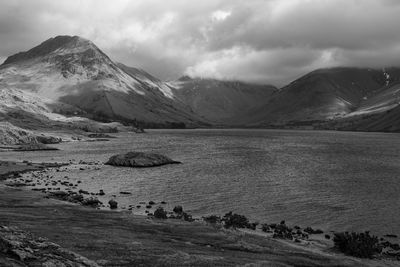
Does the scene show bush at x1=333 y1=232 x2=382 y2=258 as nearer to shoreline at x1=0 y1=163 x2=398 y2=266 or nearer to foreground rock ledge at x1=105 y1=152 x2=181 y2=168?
shoreline at x1=0 y1=163 x2=398 y2=266

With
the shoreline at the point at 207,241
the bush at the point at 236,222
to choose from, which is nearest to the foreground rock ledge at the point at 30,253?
the shoreline at the point at 207,241

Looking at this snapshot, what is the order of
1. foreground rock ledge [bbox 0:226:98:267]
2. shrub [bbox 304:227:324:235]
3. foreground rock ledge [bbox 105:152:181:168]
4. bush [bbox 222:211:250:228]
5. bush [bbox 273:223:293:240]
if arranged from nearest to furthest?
1. foreground rock ledge [bbox 0:226:98:267]
2. bush [bbox 273:223:293:240]
3. shrub [bbox 304:227:324:235]
4. bush [bbox 222:211:250:228]
5. foreground rock ledge [bbox 105:152:181:168]

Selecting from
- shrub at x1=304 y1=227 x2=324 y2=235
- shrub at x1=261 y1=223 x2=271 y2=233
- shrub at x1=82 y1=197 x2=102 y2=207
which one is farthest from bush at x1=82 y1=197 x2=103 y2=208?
shrub at x1=304 y1=227 x2=324 y2=235

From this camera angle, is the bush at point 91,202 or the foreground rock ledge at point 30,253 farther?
the bush at point 91,202

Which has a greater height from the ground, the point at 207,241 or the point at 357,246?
the point at 207,241

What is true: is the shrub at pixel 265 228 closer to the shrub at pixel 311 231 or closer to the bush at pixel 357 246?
the shrub at pixel 311 231

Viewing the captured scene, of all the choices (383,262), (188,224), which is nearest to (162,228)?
(188,224)

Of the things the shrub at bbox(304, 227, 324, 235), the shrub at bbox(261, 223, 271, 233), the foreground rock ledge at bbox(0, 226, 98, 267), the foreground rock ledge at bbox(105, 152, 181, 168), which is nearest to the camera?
the foreground rock ledge at bbox(0, 226, 98, 267)

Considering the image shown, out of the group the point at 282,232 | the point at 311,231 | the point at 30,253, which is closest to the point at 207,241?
the point at 282,232

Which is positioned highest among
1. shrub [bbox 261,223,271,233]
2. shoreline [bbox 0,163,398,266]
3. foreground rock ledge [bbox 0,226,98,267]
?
foreground rock ledge [bbox 0,226,98,267]

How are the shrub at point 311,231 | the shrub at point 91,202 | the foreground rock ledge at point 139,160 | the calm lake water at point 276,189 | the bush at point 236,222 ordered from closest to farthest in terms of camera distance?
1. the shrub at point 311,231
2. the bush at point 236,222
3. the calm lake water at point 276,189
4. the shrub at point 91,202
5. the foreground rock ledge at point 139,160

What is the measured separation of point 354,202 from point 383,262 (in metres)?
37.4

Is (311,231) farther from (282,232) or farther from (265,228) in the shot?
(265,228)

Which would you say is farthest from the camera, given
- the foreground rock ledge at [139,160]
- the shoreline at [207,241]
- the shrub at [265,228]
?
the foreground rock ledge at [139,160]
